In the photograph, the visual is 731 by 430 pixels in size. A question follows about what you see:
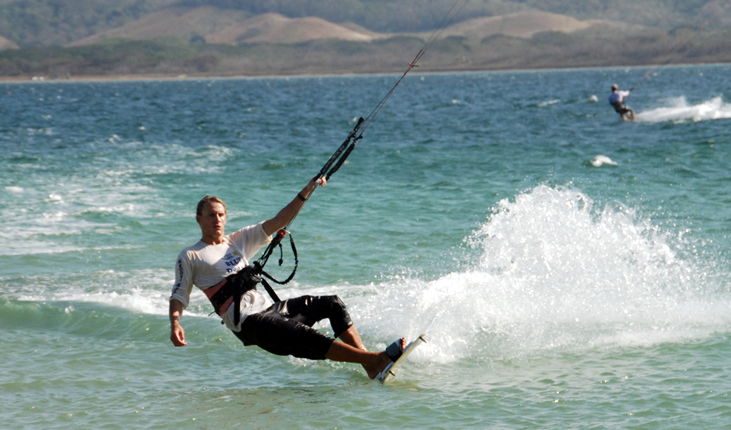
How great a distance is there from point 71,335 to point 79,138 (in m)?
24.8

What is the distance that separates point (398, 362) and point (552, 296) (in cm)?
281

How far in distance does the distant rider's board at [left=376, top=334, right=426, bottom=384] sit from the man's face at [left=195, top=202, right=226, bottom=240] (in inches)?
64.9

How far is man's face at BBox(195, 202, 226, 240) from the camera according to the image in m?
6.50

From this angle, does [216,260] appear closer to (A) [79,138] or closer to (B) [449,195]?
(B) [449,195]

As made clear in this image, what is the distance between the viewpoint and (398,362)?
6.52 meters

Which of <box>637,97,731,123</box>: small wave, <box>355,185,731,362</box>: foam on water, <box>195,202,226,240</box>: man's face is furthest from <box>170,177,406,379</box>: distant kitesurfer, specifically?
<box>637,97,731,123</box>: small wave

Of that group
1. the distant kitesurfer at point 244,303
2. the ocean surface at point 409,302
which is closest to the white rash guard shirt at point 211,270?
the distant kitesurfer at point 244,303

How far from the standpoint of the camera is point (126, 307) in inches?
376

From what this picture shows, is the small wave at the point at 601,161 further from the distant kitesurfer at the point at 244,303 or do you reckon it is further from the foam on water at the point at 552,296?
the distant kitesurfer at the point at 244,303

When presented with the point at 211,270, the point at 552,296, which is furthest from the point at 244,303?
the point at 552,296

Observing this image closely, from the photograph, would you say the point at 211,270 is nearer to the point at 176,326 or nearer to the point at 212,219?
the point at 212,219

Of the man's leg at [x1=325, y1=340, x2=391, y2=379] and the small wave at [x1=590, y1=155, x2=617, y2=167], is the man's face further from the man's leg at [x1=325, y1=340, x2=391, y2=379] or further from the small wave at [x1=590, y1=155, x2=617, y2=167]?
the small wave at [x1=590, y1=155, x2=617, y2=167]

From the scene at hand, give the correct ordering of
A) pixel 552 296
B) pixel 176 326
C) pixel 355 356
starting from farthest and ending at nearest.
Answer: pixel 552 296, pixel 355 356, pixel 176 326

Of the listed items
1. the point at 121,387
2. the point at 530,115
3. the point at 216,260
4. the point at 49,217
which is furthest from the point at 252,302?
the point at 530,115
